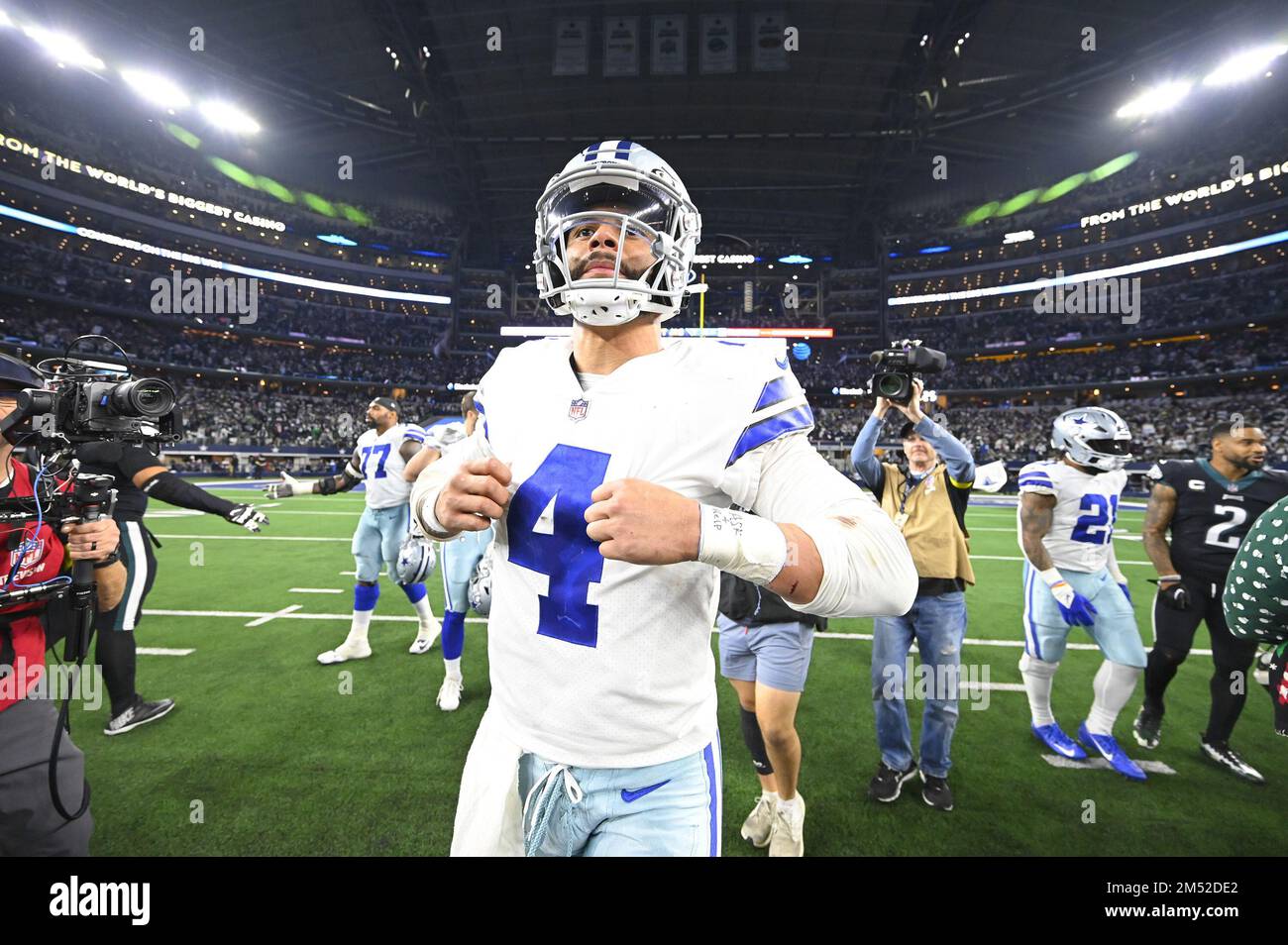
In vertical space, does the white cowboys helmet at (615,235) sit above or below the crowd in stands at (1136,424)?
below

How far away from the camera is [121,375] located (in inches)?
89.6

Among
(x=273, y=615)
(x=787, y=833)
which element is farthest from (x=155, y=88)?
(x=787, y=833)

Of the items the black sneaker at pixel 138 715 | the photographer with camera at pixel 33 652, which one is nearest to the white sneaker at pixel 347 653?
the black sneaker at pixel 138 715

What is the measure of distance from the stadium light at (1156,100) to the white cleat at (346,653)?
4080cm

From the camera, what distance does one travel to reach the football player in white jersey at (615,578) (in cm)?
123

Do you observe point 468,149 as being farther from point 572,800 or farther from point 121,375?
point 572,800

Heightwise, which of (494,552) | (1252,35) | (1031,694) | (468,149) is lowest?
(1031,694)

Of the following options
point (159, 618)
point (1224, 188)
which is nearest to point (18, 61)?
point (159, 618)

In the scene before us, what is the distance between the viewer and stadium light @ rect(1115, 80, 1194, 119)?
26.6 metres

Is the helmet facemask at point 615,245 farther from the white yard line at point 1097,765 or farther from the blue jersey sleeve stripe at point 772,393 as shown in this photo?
the white yard line at point 1097,765

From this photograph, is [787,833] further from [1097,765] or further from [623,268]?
[623,268]

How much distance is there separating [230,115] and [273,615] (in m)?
36.2

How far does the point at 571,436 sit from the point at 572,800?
0.86m

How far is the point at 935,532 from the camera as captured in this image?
3488 mm
